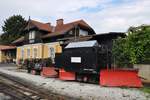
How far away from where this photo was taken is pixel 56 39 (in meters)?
34.9

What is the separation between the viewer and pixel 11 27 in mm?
77125

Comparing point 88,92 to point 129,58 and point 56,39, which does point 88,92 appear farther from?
point 56,39

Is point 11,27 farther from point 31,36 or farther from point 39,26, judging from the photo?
point 39,26

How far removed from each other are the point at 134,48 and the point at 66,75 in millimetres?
5772

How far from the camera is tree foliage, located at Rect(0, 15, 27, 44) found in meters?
76.6

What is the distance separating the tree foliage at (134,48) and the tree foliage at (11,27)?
200 feet

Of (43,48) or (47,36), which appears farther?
(43,48)

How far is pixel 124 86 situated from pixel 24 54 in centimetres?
2909

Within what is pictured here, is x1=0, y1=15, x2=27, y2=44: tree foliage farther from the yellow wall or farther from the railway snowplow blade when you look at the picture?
the railway snowplow blade

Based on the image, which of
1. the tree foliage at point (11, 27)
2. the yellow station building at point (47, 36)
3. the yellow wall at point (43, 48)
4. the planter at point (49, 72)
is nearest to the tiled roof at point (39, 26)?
the yellow station building at point (47, 36)

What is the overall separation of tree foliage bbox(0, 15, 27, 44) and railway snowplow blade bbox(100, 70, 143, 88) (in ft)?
206

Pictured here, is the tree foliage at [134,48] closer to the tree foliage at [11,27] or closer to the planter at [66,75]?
the planter at [66,75]

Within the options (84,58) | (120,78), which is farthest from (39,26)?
(120,78)

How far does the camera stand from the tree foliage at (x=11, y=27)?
251ft
